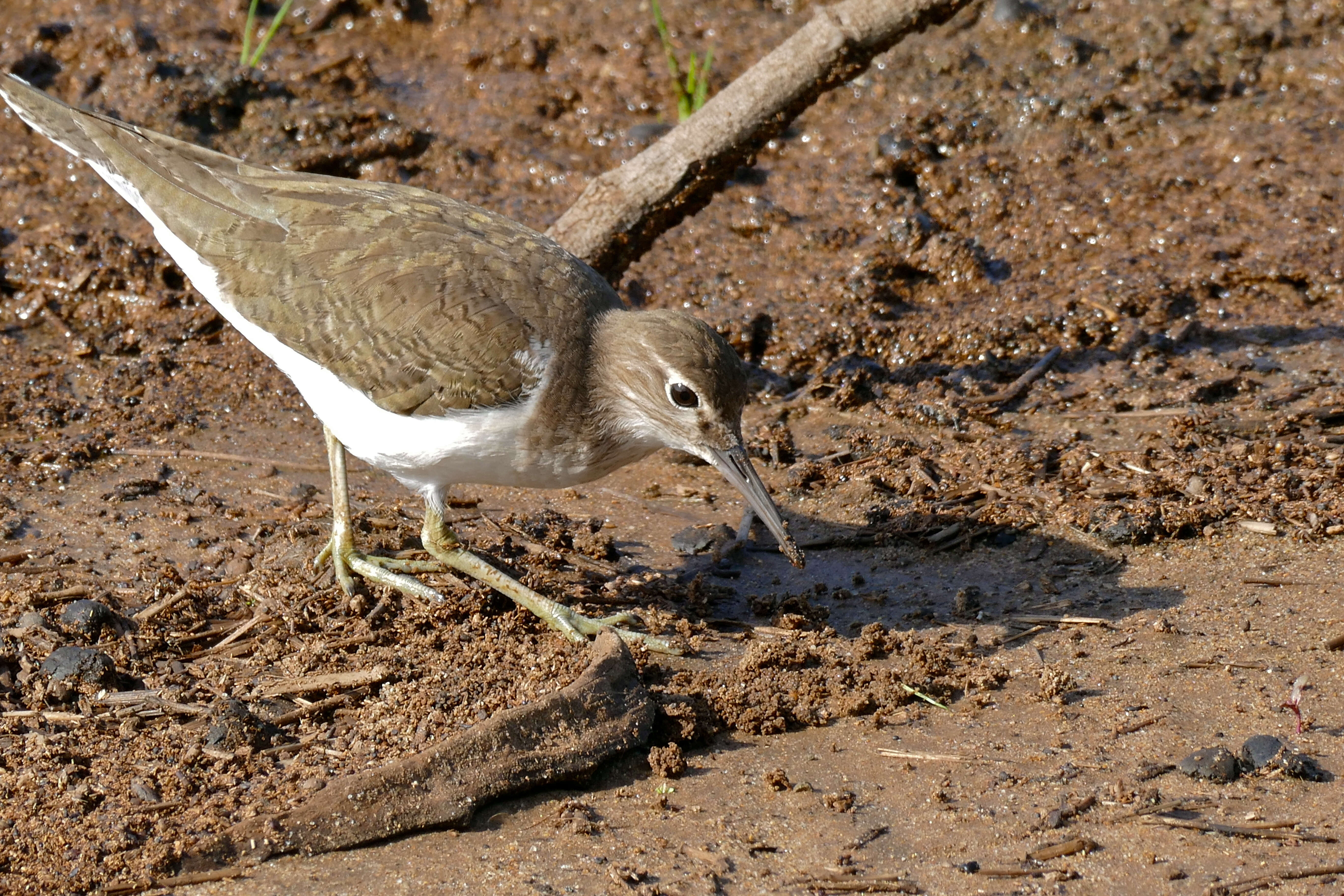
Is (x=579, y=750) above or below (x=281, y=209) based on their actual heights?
below

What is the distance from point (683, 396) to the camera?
579 centimetres

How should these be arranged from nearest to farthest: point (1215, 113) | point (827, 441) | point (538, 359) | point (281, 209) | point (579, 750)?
point (579, 750)
point (538, 359)
point (281, 209)
point (827, 441)
point (1215, 113)

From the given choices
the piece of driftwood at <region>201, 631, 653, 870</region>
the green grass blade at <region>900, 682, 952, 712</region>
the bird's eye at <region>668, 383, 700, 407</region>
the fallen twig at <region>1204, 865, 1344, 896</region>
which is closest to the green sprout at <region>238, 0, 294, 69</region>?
the bird's eye at <region>668, 383, 700, 407</region>

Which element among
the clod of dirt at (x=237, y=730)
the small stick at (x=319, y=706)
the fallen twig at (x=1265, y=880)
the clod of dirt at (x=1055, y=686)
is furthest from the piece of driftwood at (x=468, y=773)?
the fallen twig at (x=1265, y=880)

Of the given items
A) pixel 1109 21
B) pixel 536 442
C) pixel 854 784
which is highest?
pixel 1109 21

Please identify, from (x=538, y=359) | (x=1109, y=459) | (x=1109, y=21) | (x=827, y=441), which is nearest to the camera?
(x=538, y=359)

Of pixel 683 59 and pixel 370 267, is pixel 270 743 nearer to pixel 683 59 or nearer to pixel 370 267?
pixel 370 267

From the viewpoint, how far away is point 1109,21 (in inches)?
409

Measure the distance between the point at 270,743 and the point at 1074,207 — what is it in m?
6.61

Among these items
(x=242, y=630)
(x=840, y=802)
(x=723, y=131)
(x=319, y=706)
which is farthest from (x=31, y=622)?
(x=723, y=131)

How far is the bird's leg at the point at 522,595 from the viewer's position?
5.79 m

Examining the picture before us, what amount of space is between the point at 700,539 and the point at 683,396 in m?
1.25

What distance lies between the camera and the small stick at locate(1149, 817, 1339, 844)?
4316 mm

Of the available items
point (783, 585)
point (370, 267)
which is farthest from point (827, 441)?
point (370, 267)
